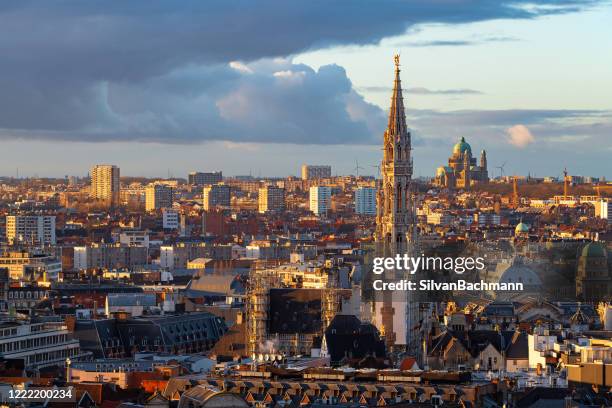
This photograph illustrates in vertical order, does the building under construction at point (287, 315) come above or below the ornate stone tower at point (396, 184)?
below

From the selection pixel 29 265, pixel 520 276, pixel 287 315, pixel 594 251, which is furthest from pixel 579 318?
pixel 29 265

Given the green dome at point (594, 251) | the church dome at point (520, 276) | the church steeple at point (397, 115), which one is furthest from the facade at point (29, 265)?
the church steeple at point (397, 115)

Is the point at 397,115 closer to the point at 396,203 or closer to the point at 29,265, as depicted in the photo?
the point at 396,203

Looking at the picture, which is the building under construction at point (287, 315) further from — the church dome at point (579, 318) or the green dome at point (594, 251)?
the green dome at point (594, 251)

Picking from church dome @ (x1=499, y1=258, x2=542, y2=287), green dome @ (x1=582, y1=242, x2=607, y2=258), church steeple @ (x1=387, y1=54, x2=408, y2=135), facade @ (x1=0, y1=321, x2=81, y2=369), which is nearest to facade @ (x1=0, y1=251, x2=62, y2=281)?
church dome @ (x1=499, y1=258, x2=542, y2=287)

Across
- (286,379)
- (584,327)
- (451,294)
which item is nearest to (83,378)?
(286,379)

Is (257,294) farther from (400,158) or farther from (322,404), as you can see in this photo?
(322,404)

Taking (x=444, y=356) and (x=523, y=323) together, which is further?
(x=523, y=323)
